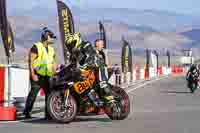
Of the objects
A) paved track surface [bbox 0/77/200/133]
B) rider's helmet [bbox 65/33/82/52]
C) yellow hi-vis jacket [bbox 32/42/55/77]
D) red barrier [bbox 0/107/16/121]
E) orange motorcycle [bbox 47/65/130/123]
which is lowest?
paved track surface [bbox 0/77/200/133]

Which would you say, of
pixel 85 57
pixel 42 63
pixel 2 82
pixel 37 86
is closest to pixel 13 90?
pixel 2 82

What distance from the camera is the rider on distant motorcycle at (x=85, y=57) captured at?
49.7 feet

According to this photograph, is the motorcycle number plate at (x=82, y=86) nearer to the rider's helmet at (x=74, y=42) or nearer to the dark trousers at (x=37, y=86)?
the rider's helmet at (x=74, y=42)

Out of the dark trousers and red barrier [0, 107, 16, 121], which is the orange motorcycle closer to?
the dark trousers

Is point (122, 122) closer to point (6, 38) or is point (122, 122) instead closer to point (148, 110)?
point (148, 110)

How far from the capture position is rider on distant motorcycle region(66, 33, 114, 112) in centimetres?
1515

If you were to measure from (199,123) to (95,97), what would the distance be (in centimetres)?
211

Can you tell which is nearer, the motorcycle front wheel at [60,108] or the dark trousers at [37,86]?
the motorcycle front wheel at [60,108]

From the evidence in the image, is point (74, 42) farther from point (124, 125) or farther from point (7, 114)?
point (7, 114)

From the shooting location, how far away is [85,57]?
15.2 meters

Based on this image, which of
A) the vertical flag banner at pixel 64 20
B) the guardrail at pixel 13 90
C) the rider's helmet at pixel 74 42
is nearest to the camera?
the rider's helmet at pixel 74 42

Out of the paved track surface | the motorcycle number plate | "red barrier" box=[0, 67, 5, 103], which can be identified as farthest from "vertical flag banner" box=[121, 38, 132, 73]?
the motorcycle number plate

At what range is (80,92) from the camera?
15.1m

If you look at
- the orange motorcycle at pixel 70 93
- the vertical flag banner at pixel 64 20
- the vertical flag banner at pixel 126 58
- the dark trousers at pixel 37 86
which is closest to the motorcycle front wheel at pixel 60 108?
the orange motorcycle at pixel 70 93
